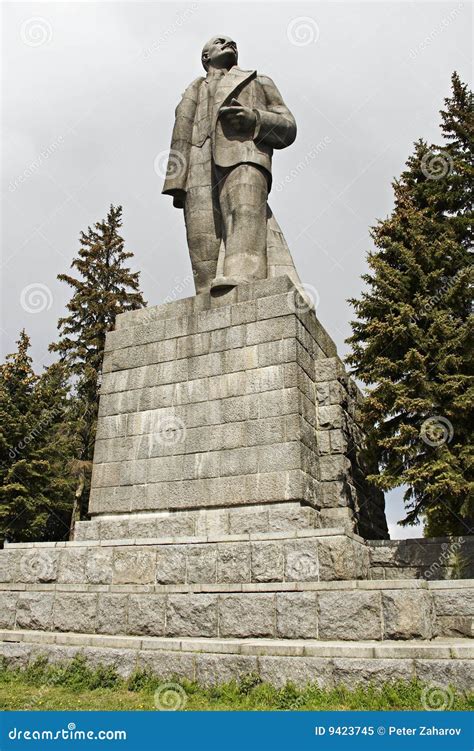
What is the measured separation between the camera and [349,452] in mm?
9227

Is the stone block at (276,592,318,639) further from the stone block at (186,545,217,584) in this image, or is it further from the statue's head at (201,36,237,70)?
the statue's head at (201,36,237,70)

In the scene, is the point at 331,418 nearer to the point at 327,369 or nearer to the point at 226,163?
the point at 327,369

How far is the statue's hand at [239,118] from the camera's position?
32.0ft

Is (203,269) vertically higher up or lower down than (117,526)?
higher up

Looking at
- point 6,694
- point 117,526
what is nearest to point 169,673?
point 6,694

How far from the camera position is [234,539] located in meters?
6.99

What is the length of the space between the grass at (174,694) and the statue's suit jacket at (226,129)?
766 centimetres

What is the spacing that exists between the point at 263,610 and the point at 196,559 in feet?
3.62

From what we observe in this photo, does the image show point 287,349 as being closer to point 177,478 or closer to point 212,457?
point 212,457

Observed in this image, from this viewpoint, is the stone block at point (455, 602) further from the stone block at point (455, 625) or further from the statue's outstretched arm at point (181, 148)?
the statue's outstretched arm at point (181, 148)

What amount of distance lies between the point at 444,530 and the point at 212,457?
5.74 metres

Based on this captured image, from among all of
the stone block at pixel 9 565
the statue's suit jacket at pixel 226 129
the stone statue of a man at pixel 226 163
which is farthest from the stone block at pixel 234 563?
the statue's suit jacket at pixel 226 129

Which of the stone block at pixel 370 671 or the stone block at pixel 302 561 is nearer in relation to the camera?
the stone block at pixel 370 671

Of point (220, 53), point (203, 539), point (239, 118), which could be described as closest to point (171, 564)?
point (203, 539)
